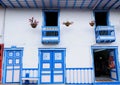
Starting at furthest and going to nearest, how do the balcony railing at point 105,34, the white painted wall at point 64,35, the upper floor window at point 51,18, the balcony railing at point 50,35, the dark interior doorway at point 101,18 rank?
the dark interior doorway at point 101,18
the upper floor window at point 51,18
the white painted wall at point 64,35
the balcony railing at point 105,34
the balcony railing at point 50,35

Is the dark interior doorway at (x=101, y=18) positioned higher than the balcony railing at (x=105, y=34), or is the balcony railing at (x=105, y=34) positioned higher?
the dark interior doorway at (x=101, y=18)

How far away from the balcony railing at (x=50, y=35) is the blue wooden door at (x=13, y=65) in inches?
70.7

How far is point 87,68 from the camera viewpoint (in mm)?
10891

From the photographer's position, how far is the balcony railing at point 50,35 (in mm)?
10750

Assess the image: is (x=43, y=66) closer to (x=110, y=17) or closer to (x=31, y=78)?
(x=31, y=78)

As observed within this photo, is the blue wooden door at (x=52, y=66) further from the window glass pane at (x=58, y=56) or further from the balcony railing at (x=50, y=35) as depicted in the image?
the balcony railing at (x=50, y=35)

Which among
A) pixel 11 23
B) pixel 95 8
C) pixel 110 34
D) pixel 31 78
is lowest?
pixel 31 78

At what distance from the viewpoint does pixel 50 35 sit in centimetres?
1108

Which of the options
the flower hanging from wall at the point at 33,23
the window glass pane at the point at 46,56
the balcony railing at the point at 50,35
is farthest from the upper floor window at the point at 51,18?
the window glass pane at the point at 46,56

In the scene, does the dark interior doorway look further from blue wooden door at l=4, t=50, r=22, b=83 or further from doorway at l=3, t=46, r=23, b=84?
blue wooden door at l=4, t=50, r=22, b=83

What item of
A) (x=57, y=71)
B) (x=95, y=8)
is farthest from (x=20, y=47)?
(x=95, y=8)

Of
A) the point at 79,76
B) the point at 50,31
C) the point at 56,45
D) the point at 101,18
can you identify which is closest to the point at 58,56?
the point at 56,45

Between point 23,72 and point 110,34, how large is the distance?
5.87 meters

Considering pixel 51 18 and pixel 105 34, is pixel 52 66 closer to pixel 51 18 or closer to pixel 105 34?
pixel 51 18
